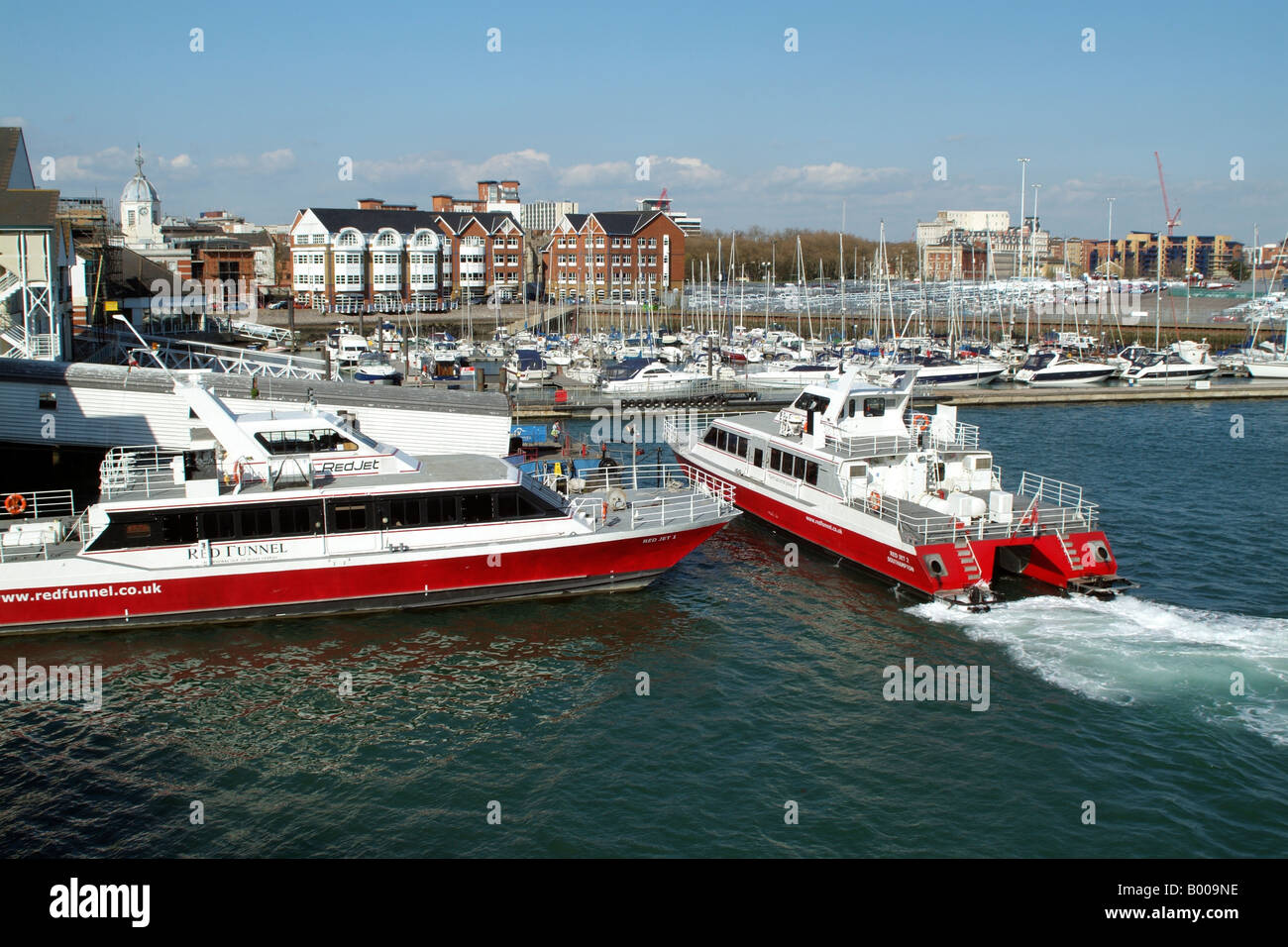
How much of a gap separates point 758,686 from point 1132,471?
28.6m

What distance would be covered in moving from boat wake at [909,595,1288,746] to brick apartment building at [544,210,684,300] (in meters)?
97.2

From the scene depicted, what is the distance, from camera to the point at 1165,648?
821 inches

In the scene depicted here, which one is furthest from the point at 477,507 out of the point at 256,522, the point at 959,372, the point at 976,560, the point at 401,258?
the point at 401,258

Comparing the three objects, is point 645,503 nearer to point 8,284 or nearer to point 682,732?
point 682,732

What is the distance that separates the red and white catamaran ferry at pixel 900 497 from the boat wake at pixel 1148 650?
1020 millimetres

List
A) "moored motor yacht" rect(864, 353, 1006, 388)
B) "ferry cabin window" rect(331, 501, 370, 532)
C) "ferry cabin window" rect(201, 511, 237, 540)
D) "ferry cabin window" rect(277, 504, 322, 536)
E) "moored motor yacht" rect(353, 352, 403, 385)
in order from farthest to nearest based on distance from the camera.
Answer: "moored motor yacht" rect(864, 353, 1006, 388)
"moored motor yacht" rect(353, 352, 403, 385)
"ferry cabin window" rect(331, 501, 370, 532)
"ferry cabin window" rect(277, 504, 322, 536)
"ferry cabin window" rect(201, 511, 237, 540)

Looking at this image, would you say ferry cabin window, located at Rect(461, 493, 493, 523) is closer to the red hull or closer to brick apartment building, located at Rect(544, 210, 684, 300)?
the red hull

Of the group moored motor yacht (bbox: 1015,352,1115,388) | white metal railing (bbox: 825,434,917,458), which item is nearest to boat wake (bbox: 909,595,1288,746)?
white metal railing (bbox: 825,434,917,458)

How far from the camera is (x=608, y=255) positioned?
11844cm

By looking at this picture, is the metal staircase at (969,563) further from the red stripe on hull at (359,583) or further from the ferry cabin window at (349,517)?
the ferry cabin window at (349,517)

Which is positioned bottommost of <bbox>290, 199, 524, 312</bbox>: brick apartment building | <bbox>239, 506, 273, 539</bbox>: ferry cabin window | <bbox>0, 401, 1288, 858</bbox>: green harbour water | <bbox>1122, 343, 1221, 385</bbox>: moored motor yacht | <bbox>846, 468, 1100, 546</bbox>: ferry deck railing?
<bbox>0, 401, 1288, 858</bbox>: green harbour water

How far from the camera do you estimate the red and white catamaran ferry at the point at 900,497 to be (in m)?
24.4

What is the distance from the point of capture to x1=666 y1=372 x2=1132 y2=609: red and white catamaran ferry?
2439 centimetres

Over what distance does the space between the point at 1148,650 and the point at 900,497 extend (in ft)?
28.0
